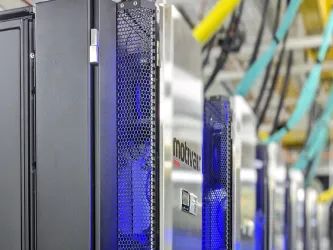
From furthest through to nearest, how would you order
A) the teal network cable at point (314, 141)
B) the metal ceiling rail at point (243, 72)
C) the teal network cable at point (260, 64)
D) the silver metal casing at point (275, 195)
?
the teal network cable at point (314, 141) < the metal ceiling rail at point (243, 72) < the silver metal casing at point (275, 195) < the teal network cable at point (260, 64)

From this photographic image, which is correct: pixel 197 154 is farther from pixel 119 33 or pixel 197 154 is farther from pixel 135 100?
pixel 119 33

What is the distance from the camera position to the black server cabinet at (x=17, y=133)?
52.5 inches

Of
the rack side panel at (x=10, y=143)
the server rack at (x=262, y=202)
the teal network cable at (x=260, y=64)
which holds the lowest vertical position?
the server rack at (x=262, y=202)

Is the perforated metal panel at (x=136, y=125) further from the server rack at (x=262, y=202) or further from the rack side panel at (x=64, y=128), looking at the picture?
the server rack at (x=262, y=202)

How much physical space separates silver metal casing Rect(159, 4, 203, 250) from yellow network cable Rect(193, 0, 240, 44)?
469 mm

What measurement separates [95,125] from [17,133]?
23 centimetres

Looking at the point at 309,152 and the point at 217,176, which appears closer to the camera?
the point at 217,176

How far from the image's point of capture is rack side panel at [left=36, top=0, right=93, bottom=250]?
1.28 m

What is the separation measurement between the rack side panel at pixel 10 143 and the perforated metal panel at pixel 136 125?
282 mm

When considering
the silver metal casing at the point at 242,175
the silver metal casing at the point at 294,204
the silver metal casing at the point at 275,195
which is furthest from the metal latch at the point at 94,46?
the silver metal casing at the point at 294,204

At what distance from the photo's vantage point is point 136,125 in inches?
52.3

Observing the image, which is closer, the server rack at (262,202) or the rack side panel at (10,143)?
the rack side panel at (10,143)

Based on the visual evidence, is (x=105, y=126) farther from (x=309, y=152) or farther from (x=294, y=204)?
(x=309, y=152)

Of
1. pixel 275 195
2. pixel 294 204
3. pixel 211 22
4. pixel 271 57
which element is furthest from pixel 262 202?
pixel 294 204
